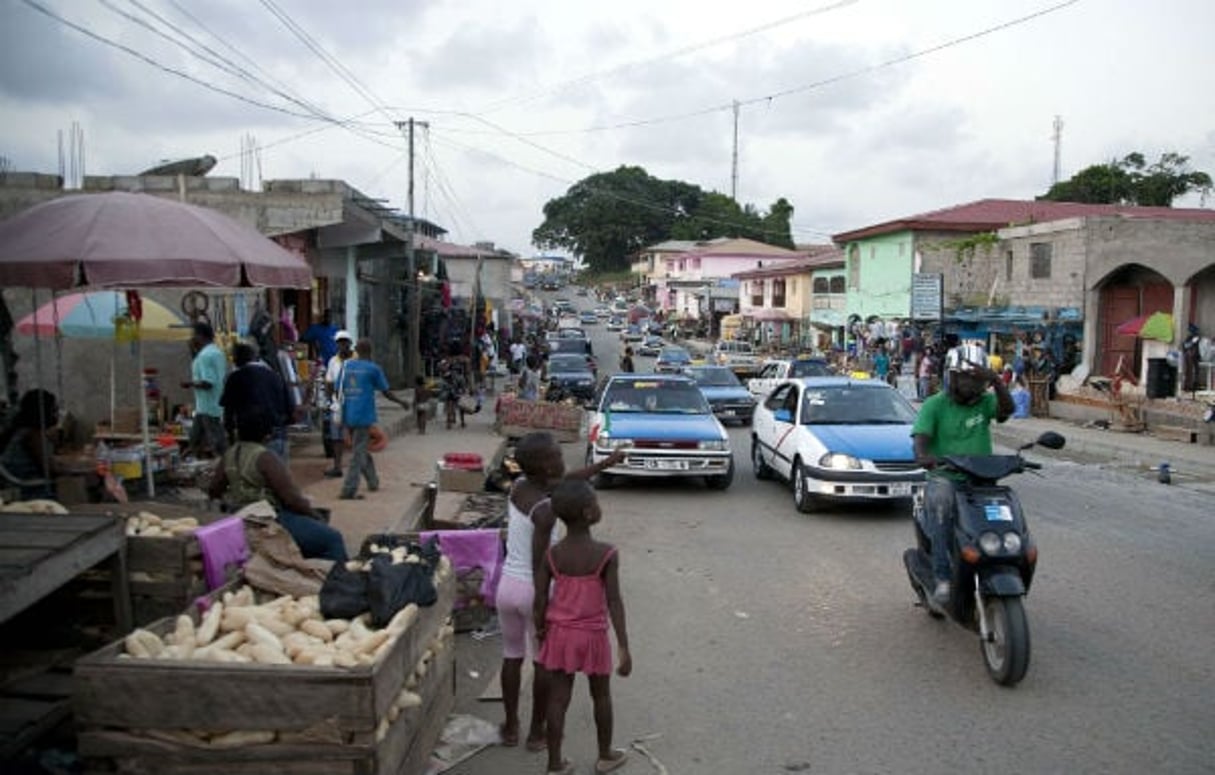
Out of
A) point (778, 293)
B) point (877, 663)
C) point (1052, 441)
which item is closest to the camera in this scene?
point (1052, 441)

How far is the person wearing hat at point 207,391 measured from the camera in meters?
9.97

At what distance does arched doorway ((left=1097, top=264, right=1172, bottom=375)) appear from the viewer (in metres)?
26.3

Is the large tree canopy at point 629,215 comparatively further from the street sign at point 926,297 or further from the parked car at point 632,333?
the street sign at point 926,297

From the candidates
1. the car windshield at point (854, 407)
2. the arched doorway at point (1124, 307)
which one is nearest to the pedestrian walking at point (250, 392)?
the car windshield at point (854, 407)

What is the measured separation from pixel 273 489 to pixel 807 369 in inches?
927

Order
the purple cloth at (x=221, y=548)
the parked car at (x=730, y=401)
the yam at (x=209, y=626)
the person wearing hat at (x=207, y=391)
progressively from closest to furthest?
the yam at (x=209, y=626)
the purple cloth at (x=221, y=548)
the person wearing hat at (x=207, y=391)
the parked car at (x=730, y=401)

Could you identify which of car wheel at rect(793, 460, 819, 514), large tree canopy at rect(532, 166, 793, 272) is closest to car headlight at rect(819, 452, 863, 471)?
car wheel at rect(793, 460, 819, 514)

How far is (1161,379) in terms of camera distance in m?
24.3

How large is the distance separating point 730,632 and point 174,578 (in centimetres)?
359

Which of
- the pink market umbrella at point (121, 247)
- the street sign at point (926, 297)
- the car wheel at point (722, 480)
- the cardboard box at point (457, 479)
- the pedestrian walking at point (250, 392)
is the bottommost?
the car wheel at point (722, 480)

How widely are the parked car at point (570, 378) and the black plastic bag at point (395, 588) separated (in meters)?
19.2

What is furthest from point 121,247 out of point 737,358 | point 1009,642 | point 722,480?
point 737,358

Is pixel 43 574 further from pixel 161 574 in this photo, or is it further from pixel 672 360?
pixel 672 360

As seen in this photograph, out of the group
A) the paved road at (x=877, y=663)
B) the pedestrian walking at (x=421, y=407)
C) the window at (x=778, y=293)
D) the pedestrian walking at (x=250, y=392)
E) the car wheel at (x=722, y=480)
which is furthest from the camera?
the window at (x=778, y=293)
